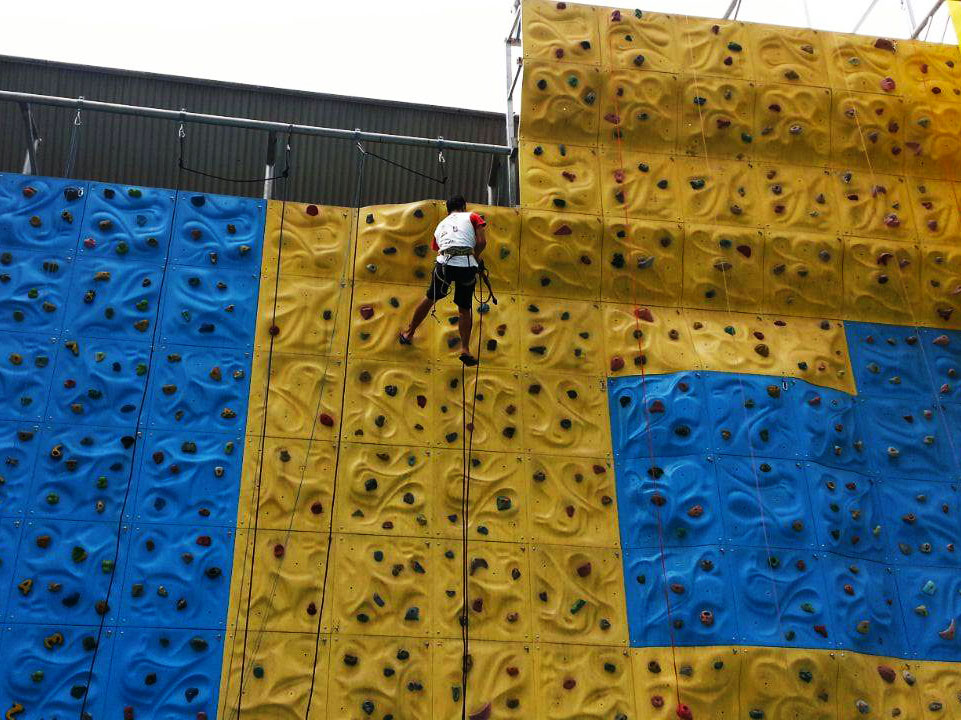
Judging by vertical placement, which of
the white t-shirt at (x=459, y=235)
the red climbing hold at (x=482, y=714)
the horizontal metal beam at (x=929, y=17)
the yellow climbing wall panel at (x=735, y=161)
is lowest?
the red climbing hold at (x=482, y=714)

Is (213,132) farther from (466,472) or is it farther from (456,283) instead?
(466,472)

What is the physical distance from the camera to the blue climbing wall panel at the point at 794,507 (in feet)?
25.6

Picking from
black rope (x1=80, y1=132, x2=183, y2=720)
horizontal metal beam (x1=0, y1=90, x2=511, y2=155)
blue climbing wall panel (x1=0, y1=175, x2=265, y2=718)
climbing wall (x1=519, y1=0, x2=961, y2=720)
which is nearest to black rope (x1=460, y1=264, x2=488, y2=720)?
climbing wall (x1=519, y1=0, x2=961, y2=720)

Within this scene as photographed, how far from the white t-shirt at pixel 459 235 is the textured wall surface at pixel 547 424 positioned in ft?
2.96

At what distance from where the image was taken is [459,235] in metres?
7.79

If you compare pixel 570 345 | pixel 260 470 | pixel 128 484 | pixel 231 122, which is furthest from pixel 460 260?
pixel 128 484

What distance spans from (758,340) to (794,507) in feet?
4.58

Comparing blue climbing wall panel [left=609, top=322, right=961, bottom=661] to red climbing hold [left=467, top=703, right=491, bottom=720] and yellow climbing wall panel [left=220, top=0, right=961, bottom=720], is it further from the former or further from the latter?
red climbing hold [left=467, top=703, right=491, bottom=720]

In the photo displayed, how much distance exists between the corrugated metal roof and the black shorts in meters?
3.20

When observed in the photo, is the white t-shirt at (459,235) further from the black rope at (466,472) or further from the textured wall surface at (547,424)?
the textured wall surface at (547,424)

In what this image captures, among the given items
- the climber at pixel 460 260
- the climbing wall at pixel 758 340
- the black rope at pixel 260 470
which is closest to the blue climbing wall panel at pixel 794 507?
the climbing wall at pixel 758 340

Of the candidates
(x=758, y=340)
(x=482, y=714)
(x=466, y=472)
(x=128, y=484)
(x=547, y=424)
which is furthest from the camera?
(x=758, y=340)

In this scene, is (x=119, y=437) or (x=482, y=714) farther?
(x=119, y=437)

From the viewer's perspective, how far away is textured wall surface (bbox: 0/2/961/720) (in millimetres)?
7430
